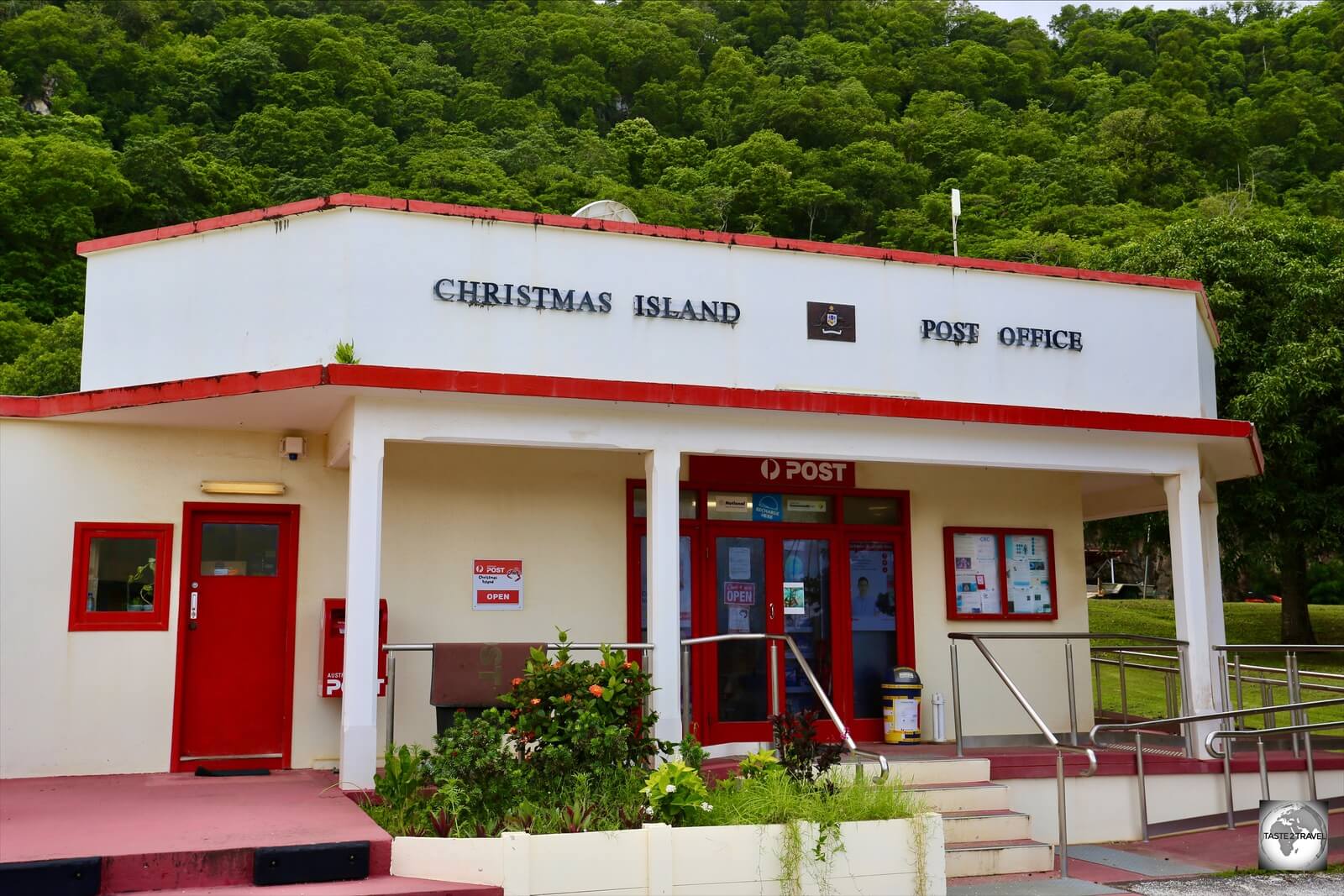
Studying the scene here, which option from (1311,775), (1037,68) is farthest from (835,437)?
(1037,68)

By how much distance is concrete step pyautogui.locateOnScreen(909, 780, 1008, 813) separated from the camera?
381 inches

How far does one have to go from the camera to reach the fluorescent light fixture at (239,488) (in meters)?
10.9

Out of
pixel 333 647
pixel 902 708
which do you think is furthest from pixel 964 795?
pixel 333 647

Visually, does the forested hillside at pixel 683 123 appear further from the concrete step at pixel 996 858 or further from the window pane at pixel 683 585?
the concrete step at pixel 996 858

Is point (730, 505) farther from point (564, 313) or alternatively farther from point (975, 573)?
point (975, 573)

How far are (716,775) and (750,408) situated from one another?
9.78 feet

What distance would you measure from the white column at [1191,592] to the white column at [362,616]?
23.6 ft

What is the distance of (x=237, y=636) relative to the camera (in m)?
10.9

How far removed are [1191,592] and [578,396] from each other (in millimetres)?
6285

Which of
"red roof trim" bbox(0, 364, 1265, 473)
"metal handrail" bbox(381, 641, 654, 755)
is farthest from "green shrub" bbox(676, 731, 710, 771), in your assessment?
"red roof trim" bbox(0, 364, 1265, 473)

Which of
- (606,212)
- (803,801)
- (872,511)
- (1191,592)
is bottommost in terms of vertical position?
(803,801)

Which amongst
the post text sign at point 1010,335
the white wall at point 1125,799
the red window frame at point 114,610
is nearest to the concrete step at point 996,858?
the white wall at point 1125,799

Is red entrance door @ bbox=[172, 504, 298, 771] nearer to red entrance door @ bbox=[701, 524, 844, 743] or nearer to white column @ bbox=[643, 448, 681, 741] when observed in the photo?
white column @ bbox=[643, 448, 681, 741]

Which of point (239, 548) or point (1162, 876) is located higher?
point (239, 548)
